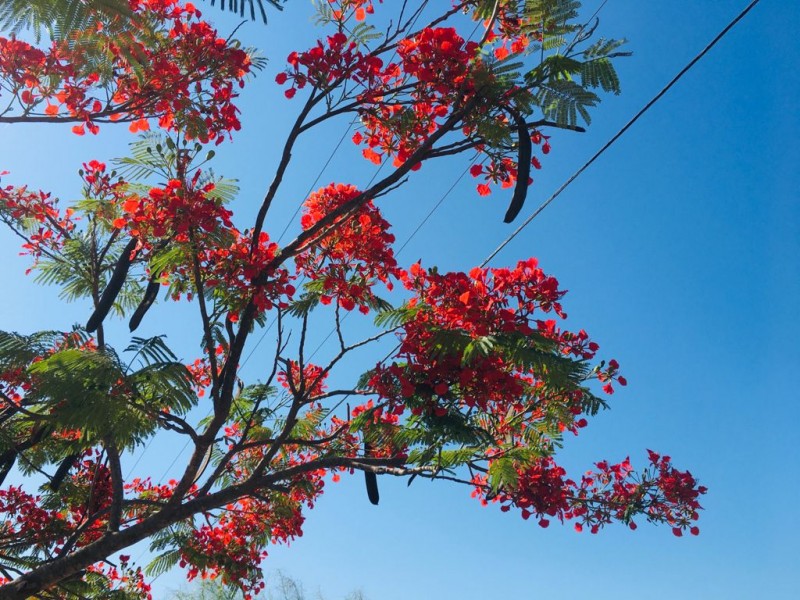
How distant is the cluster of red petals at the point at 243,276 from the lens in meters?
4.67

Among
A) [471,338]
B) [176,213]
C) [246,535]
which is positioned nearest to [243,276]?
[176,213]

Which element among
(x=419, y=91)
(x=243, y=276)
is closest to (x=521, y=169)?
(x=419, y=91)

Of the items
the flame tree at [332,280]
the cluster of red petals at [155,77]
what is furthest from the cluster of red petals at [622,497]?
the cluster of red petals at [155,77]

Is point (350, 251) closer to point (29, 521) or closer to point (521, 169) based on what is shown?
point (521, 169)

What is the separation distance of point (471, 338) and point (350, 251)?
1348mm

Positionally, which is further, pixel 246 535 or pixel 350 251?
pixel 246 535

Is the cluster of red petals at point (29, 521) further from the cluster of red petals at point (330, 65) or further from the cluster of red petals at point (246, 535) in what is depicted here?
the cluster of red petals at point (330, 65)

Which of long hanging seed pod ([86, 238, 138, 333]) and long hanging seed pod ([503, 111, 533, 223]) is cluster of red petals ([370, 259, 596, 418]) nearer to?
long hanging seed pod ([503, 111, 533, 223])

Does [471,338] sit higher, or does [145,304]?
[145,304]

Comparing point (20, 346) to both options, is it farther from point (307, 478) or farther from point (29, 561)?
point (307, 478)

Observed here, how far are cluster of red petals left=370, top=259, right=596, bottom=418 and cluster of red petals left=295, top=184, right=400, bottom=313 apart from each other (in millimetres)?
688

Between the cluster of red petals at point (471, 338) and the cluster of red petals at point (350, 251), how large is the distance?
0.69 m

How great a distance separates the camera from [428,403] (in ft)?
14.6

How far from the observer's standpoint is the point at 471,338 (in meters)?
4.24
